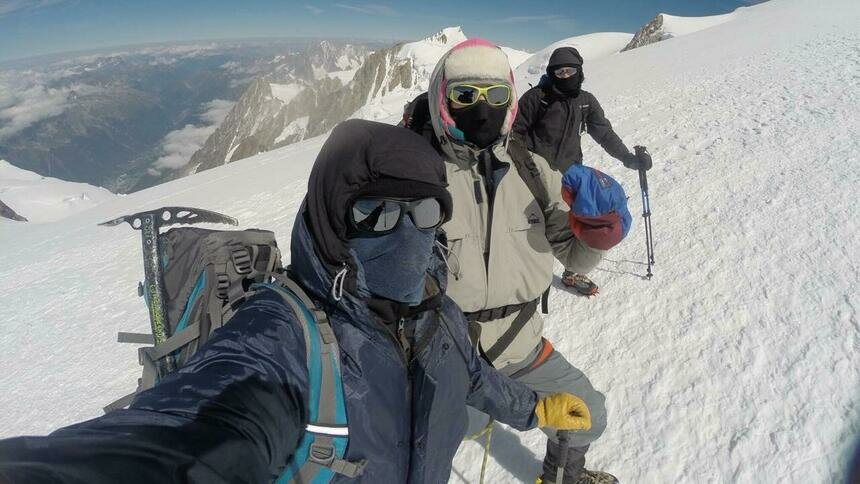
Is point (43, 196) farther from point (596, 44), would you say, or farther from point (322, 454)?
point (322, 454)

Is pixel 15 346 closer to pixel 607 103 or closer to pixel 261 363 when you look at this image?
pixel 261 363

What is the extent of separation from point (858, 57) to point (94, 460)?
15.6m

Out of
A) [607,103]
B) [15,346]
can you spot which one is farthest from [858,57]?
[15,346]

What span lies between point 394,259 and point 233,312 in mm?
788

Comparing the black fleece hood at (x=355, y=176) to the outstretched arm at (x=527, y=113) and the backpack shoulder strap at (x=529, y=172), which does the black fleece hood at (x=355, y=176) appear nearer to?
the backpack shoulder strap at (x=529, y=172)

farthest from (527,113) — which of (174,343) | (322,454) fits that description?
(322,454)

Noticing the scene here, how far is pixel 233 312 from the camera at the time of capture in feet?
5.84

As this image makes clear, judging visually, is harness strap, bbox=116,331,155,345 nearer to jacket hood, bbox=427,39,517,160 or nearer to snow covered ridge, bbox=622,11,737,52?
jacket hood, bbox=427,39,517,160

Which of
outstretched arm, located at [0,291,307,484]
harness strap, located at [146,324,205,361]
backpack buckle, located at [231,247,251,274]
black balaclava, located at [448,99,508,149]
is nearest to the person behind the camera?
outstretched arm, located at [0,291,307,484]

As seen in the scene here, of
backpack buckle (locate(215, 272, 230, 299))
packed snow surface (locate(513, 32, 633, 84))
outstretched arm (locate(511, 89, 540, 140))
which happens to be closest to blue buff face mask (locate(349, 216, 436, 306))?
backpack buckle (locate(215, 272, 230, 299))

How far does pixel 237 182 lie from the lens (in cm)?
1279

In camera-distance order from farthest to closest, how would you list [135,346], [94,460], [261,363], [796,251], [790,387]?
[135,346] → [796,251] → [790,387] → [261,363] → [94,460]

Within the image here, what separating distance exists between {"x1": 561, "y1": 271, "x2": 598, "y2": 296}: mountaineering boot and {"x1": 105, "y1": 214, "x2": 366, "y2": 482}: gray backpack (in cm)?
343

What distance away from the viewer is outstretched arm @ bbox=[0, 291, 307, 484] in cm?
69
